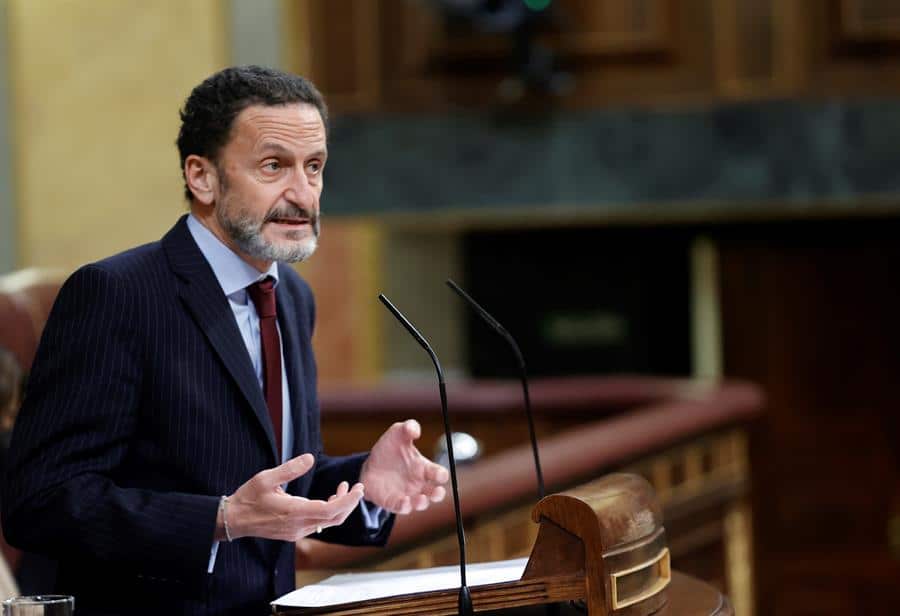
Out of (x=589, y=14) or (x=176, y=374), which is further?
(x=589, y=14)

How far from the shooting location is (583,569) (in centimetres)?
163

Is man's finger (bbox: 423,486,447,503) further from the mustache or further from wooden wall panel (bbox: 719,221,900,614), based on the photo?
wooden wall panel (bbox: 719,221,900,614)

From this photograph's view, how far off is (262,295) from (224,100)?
9.2 inches

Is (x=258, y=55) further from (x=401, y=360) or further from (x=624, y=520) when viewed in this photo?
(x=624, y=520)

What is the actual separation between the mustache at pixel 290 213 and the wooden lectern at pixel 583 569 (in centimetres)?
43

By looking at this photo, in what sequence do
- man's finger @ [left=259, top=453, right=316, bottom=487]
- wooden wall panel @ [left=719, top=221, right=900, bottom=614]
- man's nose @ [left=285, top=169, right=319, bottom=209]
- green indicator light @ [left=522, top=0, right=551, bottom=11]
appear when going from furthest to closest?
wooden wall panel @ [left=719, top=221, right=900, bottom=614] → green indicator light @ [left=522, top=0, right=551, bottom=11] → man's nose @ [left=285, top=169, right=319, bottom=209] → man's finger @ [left=259, top=453, right=316, bottom=487]

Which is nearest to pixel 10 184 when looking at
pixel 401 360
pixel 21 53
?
pixel 21 53

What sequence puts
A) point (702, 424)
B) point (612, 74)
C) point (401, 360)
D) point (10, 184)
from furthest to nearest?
1. point (401, 360)
2. point (10, 184)
3. point (612, 74)
4. point (702, 424)

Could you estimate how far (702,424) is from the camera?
15.2ft

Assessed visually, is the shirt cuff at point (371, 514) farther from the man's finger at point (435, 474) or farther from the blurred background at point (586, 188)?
the blurred background at point (586, 188)

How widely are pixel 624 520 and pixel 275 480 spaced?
0.40 m

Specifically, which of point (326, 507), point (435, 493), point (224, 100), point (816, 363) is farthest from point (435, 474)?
point (816, 363)

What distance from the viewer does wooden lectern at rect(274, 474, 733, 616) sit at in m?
1.60

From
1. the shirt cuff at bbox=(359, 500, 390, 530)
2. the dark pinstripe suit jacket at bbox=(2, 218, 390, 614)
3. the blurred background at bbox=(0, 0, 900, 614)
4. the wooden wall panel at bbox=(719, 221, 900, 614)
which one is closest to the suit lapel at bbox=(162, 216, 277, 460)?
the dark pinstripe suit jacket at bbox=(2, 218, 390, 614)
